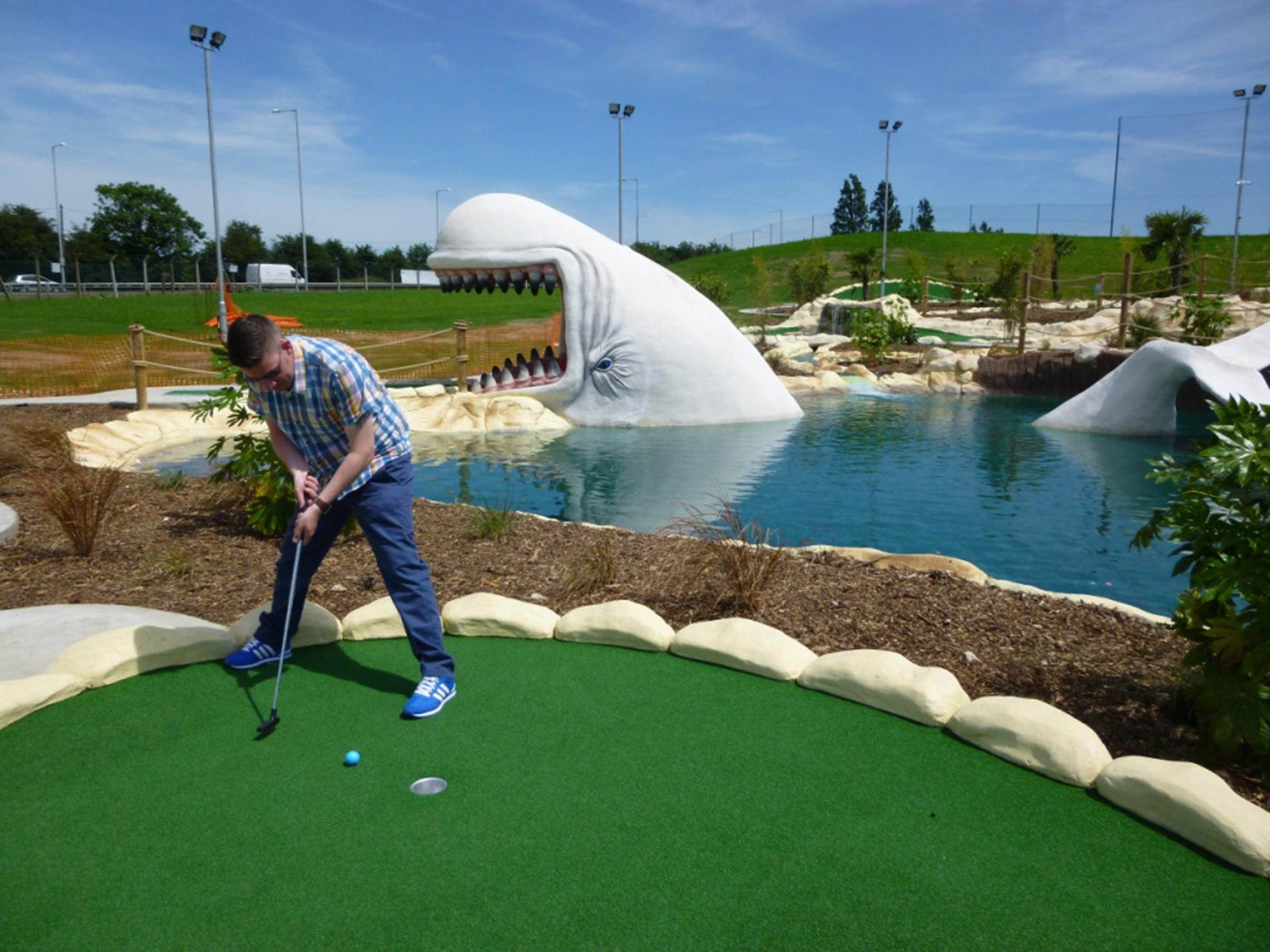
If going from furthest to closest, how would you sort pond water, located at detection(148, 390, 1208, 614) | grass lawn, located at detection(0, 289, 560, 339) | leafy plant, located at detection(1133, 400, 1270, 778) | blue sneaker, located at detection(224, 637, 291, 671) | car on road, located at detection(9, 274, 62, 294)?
car on road, located at detection(9, 274, 62, 294), grass lawn, located at detection(0, 289, 560, 339), pond water, located at detection(148, 390, 1208, 614), blue sneaker, located at detection(224, 637, 291, 671), leafy plant, located at detection(1133, 400, 1270, 778)

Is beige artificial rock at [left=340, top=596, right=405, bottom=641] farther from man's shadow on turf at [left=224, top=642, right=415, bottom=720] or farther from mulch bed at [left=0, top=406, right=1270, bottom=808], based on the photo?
mulch bed at [left=0, top=406, right=1270, bottom=808]

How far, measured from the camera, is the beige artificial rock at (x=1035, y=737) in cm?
270

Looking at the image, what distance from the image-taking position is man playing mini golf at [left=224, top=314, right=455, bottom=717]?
9.84 feet

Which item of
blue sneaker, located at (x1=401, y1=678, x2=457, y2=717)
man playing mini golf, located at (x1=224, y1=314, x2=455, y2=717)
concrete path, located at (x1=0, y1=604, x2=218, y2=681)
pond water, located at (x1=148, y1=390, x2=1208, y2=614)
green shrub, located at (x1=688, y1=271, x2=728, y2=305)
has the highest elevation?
green shrub, located at (x1=688, y1=271, x2=728, y2=305)

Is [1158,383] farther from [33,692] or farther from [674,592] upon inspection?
[33,692]

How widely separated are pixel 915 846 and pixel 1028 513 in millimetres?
5607

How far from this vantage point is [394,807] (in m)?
2.53

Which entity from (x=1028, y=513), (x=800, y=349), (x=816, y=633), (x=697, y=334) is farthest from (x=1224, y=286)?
(x=816, y=633)

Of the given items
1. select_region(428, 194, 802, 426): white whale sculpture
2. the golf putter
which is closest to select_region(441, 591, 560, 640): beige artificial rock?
the golf putter

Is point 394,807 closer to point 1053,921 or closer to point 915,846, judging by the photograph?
point 915,846

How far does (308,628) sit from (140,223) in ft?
196

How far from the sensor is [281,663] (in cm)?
303

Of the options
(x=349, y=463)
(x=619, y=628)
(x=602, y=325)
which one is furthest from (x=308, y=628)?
(x=602, y=325)

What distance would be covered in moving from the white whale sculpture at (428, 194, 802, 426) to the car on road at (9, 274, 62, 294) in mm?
41623
